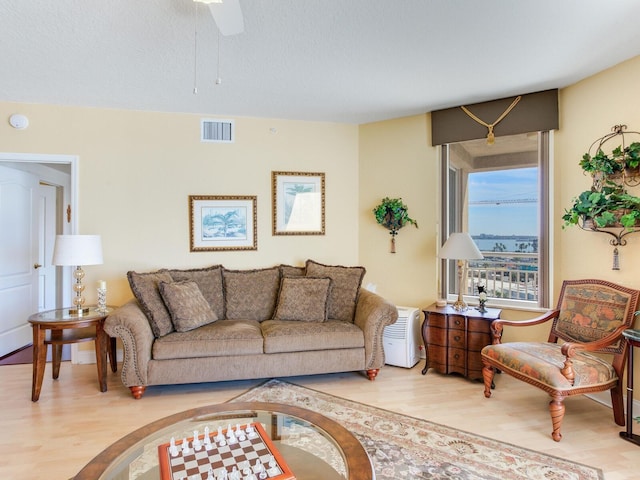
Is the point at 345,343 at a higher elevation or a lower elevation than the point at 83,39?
lower

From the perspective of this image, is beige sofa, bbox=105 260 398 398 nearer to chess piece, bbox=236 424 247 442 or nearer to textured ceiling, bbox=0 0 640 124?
chess piece, bbox=236 424 247 442

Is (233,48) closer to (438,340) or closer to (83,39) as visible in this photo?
(83,39)

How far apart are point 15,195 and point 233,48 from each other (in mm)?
3235

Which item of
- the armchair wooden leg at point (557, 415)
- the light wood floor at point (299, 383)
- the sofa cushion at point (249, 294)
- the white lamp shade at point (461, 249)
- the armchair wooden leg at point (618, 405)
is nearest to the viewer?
the light wood floor at point (299, 383)

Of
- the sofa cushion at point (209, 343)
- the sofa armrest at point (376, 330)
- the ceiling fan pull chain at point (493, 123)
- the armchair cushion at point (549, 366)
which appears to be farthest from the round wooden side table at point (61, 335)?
the ceiling fan pull chain at point (493, 123)

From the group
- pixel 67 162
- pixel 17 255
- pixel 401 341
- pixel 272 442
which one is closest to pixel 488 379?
pixel 401 341

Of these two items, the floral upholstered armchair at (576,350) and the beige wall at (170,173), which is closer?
the floral upholstered armchair at (576,350)

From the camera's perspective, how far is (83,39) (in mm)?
2408

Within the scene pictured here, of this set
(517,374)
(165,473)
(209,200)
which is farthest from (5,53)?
(517,374)

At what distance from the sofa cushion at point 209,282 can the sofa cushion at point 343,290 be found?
93cm

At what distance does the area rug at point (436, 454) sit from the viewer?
2025 mm

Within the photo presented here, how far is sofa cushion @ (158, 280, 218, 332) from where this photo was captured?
3162mm

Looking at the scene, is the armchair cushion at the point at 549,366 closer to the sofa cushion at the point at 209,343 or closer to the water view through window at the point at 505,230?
the water view through window at the point at 505,230

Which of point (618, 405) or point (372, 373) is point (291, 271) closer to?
point (372, 373)
